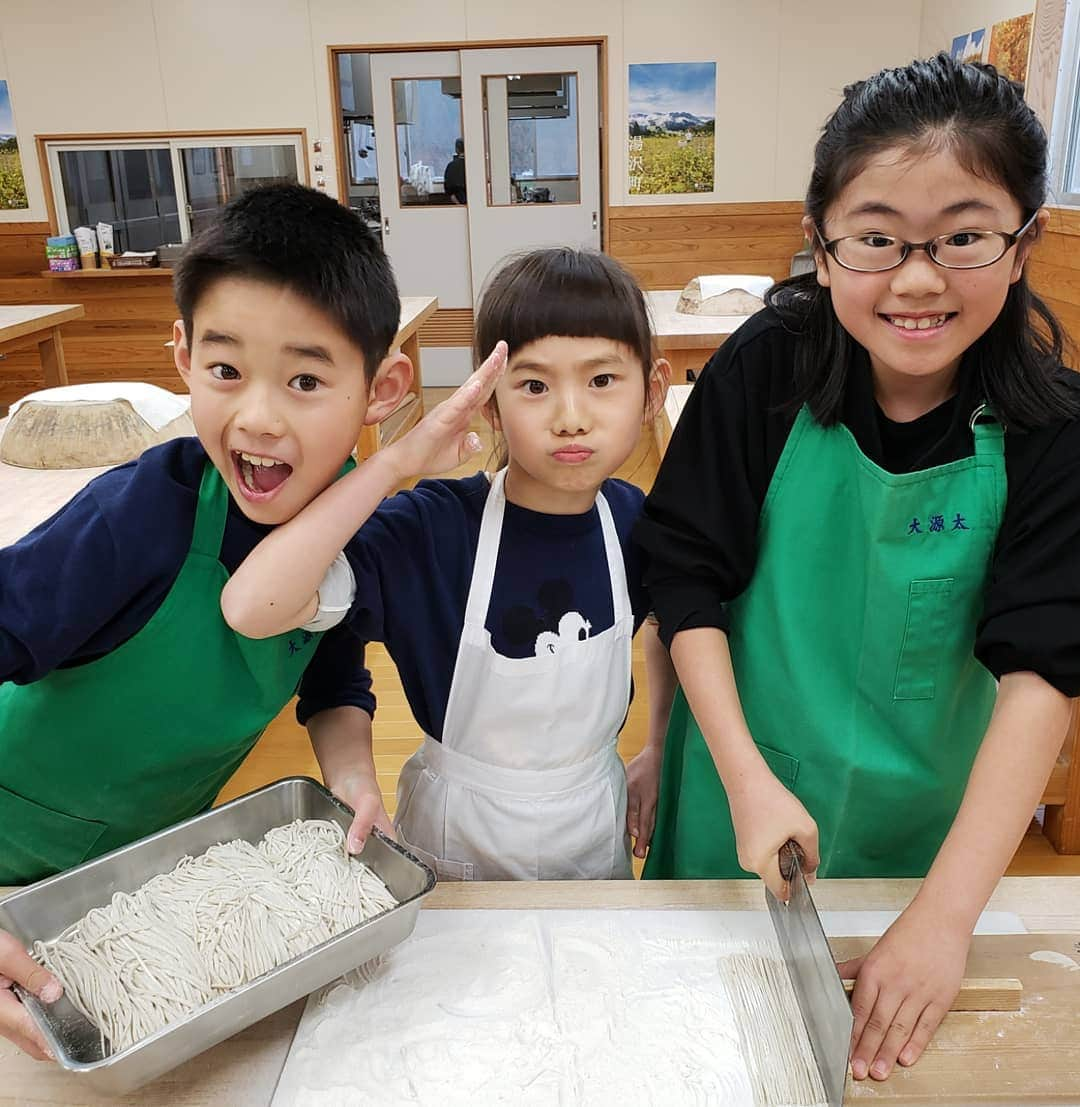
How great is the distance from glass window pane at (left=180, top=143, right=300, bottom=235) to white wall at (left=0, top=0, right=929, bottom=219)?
0.60 feet

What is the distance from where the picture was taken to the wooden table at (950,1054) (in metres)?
0.77

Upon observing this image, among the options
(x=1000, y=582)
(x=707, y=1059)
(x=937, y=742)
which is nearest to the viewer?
(x=707, y=1059)

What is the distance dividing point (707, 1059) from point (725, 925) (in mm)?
159

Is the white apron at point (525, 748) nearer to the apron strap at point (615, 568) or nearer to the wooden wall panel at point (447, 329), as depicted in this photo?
the apron strap at point (615, 568)

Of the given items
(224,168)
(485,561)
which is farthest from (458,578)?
(224,168)

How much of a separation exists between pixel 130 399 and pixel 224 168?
5.22 m

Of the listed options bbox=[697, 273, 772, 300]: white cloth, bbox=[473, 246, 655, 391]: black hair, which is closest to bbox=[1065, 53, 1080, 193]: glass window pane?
bbox=[697, 273, 772, 300]: white cloth

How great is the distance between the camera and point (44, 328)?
4.94 m

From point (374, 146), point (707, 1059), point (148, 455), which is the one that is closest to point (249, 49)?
point (374, 146)

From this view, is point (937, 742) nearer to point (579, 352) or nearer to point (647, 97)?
point (579, 352)

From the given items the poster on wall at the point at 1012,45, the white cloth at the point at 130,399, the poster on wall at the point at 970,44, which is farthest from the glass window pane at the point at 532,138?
the white cloth at the point at 130,399

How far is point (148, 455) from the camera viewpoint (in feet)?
3.08

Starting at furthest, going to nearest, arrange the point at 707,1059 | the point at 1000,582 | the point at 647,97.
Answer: the point at 647,97 < the point at 1000,582 < the point at 707,1059

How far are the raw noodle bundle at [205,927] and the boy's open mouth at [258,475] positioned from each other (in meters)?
0.32
